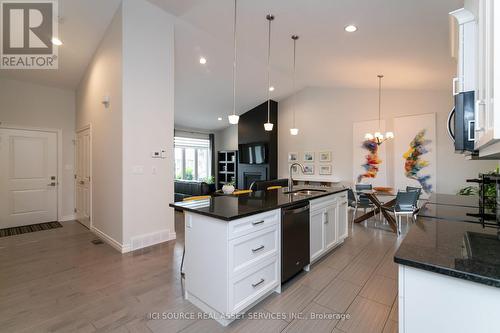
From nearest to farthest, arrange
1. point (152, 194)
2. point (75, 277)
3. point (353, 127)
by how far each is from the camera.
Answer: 1. point (75, 277)
2. point (152, 194)
3. point (353, 127)

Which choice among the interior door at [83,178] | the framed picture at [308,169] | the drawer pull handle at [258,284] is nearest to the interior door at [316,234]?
the drawer pull handle at [258,284]

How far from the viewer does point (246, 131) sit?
848 centimetres

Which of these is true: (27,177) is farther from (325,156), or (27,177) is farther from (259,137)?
(325,156)

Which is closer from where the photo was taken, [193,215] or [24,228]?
[193,215]

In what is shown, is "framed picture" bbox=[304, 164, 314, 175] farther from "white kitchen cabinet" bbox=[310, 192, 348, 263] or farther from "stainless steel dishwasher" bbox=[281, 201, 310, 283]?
"stainless steel dishwasher" bbox=[281, 201, 310, 283]

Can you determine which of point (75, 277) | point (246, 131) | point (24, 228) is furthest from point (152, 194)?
point (246, 131)

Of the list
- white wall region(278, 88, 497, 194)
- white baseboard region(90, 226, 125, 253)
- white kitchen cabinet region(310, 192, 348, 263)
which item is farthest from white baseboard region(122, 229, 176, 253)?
white wall region(278, 88, 497, 194)

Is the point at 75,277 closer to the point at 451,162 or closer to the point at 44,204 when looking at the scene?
the point at 44,204

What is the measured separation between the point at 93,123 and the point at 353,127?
20.2ft

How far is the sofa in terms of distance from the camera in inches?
224

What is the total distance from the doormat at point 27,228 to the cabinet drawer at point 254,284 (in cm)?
477

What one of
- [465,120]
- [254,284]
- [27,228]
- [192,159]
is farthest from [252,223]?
[192,159]

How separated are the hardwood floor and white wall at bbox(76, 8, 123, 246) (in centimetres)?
56

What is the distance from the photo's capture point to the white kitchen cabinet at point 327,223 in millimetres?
2838
